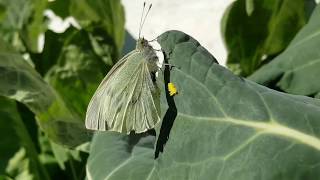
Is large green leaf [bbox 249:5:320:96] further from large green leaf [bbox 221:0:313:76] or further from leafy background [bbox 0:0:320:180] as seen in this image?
large green leaf [bbox 221:0:313:76]

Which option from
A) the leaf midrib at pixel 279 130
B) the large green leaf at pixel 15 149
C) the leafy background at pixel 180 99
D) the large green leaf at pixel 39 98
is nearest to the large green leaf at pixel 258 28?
the leafy background at pixel 180 99

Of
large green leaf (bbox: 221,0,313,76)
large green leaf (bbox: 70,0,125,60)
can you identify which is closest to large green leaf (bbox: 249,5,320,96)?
large green leaf (bbox: 221,0,313,76)

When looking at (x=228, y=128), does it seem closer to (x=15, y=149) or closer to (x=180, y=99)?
(x=180, y=99)

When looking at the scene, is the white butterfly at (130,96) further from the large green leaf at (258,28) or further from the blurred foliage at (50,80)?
the large green leaf at (258,28)

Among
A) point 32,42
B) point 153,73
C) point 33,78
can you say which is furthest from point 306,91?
point 32,42

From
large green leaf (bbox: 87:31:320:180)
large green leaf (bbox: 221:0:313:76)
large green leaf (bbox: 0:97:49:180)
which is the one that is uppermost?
large green leaf (bbox: 87:31:320:180)
